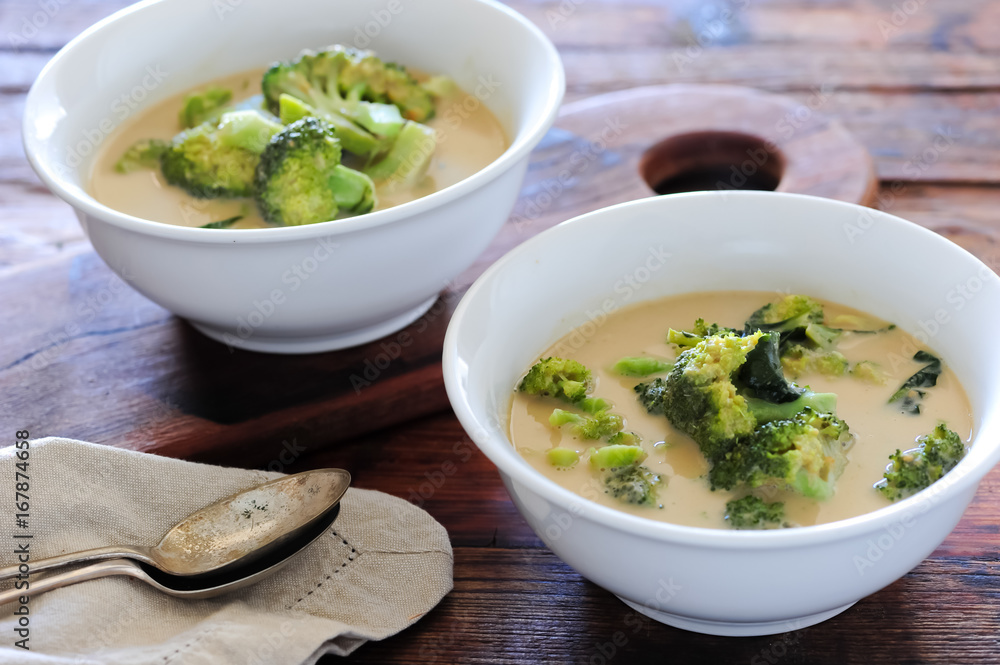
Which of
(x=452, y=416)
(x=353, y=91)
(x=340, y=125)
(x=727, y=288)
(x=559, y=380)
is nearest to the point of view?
(x=559, y=380)

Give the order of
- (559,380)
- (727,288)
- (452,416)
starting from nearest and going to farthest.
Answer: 1. (559,380)
2. (727,288)
3. (452,416)

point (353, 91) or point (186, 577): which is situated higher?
point (353, 91)

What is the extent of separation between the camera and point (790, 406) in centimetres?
142

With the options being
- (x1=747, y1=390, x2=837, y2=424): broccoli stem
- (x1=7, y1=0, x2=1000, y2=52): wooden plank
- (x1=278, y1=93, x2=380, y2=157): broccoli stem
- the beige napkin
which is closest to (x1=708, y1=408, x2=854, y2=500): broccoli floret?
(x1=747, y1=390, x2=837, y2=424): broccoli stem

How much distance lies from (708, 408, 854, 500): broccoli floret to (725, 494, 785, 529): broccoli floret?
3cm

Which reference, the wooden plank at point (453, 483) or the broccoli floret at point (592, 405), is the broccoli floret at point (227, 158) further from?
the broccoli floret at point (592, 405)

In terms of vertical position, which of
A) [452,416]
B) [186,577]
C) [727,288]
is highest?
[727,288]

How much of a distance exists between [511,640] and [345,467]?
49 centimetres

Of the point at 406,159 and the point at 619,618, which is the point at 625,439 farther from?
the point at 406,159

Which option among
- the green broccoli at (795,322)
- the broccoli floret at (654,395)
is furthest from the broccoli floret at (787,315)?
the broccoli floret at (654,395)

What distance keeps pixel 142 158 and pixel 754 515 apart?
1.40 meters

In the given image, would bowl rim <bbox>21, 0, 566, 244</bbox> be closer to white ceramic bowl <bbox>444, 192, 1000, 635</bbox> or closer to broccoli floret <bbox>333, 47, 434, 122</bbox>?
Result: white ceramic bowl <bbox>444, 192, 1000, 635</bbox>

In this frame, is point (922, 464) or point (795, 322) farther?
point (795, 322)

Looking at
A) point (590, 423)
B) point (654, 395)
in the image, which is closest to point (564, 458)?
→ point (590, 423)
